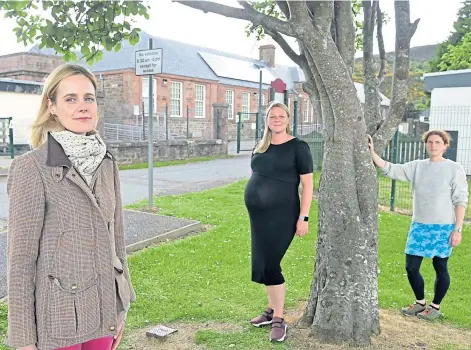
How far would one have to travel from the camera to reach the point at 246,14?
3.54 meters

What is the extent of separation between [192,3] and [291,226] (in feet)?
6.42

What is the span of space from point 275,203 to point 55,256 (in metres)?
2.12

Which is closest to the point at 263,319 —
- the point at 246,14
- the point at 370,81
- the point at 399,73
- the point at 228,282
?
the point at 228,282

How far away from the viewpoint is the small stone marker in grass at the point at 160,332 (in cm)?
393

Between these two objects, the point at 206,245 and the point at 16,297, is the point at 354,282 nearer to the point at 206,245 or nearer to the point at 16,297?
the point at 16,297

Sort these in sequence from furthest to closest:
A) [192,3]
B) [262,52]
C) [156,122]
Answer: [262,52], [156,122], [192,3]

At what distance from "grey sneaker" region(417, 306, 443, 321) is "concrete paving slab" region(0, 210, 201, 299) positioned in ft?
13.0

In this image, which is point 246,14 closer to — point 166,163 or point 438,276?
point 438,276

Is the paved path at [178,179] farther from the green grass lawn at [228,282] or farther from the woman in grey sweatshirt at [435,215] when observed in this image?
the woman in grey sweatshirt at [435,215]

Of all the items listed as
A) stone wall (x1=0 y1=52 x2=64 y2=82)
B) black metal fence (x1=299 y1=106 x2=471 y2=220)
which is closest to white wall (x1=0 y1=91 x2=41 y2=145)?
stone wall (x1=0 y1=52 x2=64 y2=82)

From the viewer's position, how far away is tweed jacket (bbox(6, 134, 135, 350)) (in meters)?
2.00

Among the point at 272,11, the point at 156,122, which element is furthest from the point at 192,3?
the point at 156,122

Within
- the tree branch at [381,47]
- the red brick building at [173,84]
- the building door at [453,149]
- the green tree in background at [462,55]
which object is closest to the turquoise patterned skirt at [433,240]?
the tree branch at [381,47]

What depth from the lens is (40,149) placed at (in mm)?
2119
